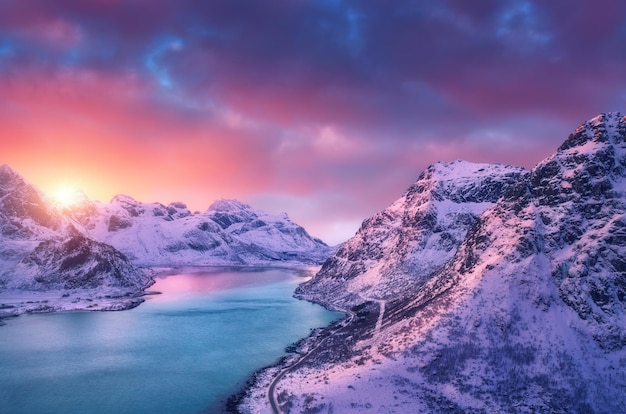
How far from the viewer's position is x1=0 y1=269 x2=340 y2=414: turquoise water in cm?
8344

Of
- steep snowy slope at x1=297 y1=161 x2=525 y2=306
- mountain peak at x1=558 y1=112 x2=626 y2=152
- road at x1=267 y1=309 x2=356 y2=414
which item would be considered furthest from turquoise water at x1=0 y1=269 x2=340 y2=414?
mountain peak at x1=558 y1=112 x2=626 y2=152

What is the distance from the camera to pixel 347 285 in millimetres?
199625

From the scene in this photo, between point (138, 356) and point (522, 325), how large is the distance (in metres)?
96.7

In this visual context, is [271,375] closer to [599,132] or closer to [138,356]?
[138,356]

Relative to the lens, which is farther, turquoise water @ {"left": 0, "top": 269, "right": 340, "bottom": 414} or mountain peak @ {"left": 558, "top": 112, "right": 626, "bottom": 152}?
mountain peak @ {"left": 558, "top": 112, "right": 626, "bottom": 152}

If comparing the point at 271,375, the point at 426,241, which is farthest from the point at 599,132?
the point at 271,375

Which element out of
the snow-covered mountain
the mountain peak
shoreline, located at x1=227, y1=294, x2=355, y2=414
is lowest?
shoreline, located at x1=227, y1=294, x2=355, y2=414

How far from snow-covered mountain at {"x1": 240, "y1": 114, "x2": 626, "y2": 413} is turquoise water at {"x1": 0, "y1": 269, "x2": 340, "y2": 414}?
1466 cm

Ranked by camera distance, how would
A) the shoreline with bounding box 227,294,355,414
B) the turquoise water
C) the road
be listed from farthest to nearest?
the turquoise water → the road → the shoreline with bounding box 227,294,355,414

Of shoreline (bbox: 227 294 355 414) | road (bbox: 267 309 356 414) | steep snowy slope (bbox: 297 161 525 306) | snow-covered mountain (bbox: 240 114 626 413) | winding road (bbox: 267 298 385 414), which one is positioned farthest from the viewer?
steep snowy slope (bbox: 297 161 525 306)

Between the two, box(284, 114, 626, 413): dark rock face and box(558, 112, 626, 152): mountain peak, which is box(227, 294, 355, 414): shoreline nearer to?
box(284, 114, 626, 413): dark rock face

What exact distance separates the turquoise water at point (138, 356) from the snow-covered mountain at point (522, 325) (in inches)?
577

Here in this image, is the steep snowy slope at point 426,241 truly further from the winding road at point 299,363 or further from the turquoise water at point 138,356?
the turquoise water at point 138,356

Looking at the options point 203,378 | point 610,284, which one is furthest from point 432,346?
point 203,378
